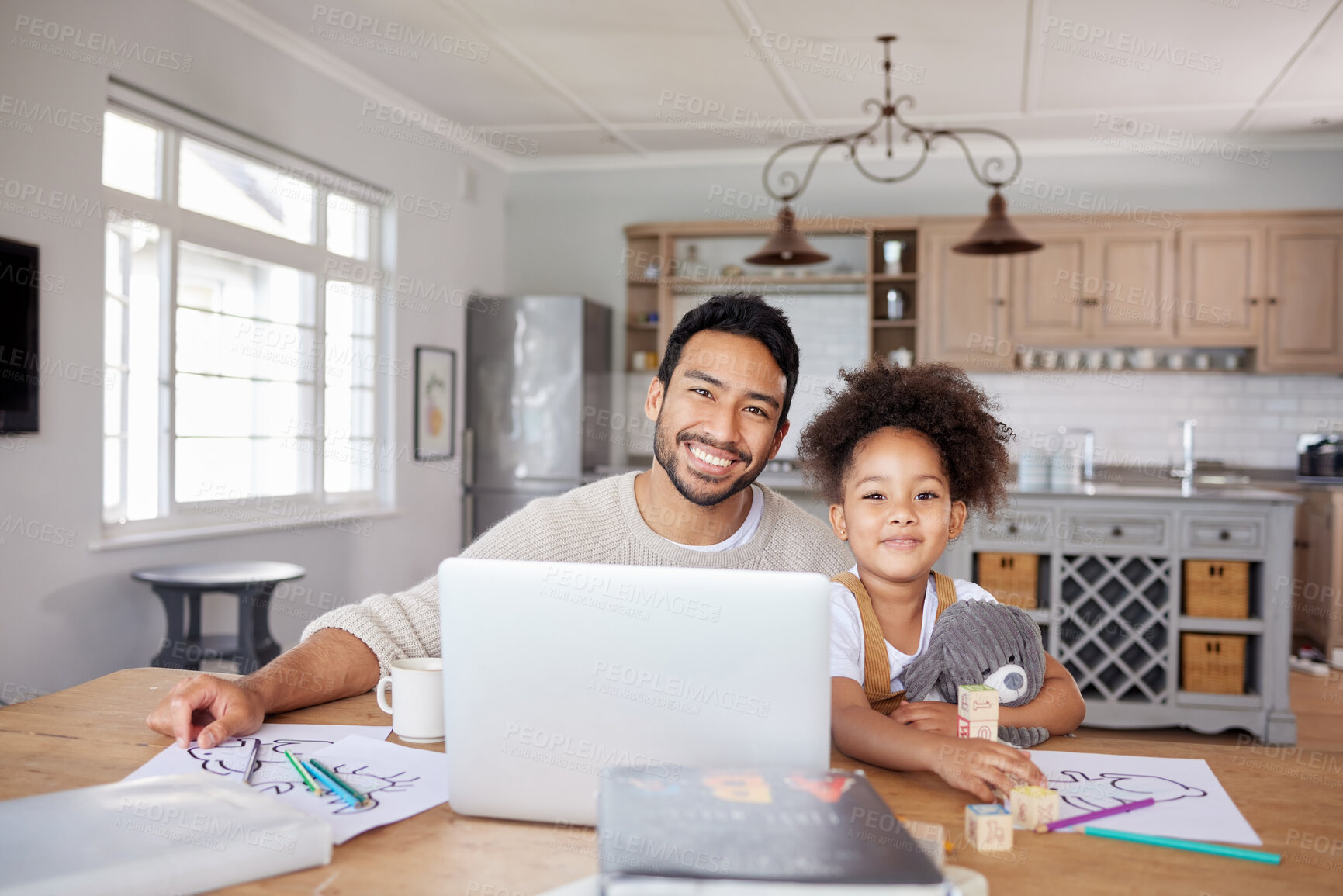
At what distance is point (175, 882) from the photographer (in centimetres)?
81

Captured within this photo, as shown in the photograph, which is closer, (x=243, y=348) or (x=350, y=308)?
(x=243, y=348)

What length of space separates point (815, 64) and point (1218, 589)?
109 inches

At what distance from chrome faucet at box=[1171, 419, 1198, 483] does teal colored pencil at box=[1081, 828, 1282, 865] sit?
5.31 meters

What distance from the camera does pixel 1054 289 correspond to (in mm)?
5680

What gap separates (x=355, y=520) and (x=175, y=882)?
418 centimetres

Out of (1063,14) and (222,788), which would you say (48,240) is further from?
(1063,14)

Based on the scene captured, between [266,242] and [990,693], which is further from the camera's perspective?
[266,242]

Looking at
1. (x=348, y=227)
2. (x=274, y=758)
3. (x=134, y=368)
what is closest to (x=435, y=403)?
(x=348, y=227)

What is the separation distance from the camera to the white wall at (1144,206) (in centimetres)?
571

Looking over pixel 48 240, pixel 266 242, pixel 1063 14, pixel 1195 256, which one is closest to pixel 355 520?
pixel 266 242

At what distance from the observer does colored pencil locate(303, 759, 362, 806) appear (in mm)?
1022

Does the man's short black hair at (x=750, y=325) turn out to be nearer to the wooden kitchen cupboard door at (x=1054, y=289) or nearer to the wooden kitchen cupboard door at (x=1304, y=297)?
the wooden kitchen cupboard door at (x=1054, y=289)

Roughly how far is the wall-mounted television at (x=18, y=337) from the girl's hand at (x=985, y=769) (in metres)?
2.98

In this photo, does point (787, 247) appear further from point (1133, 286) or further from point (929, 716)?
point (929, 716)
